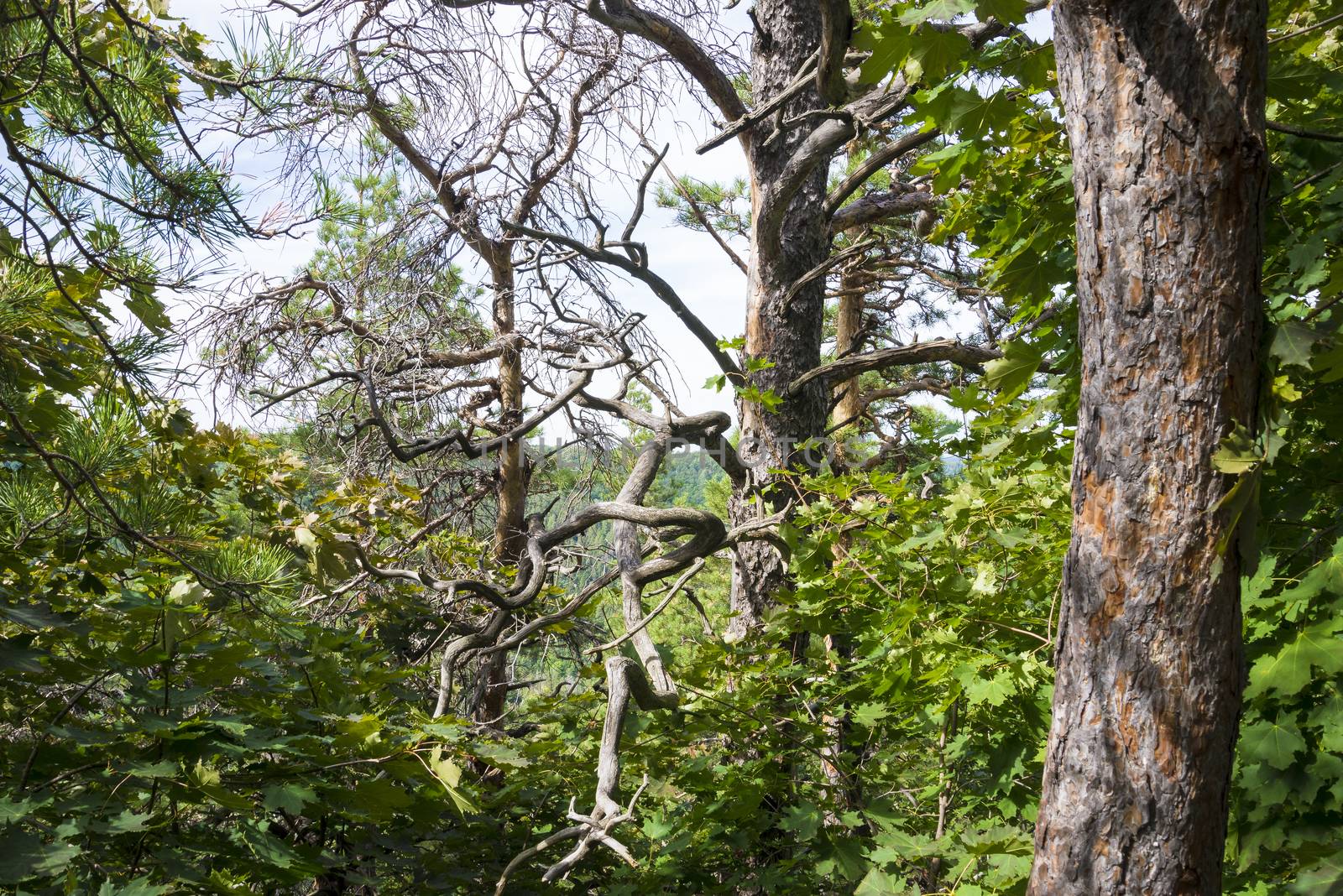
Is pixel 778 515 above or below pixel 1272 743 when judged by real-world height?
above

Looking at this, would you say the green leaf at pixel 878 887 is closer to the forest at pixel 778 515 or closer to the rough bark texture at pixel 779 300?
the forest at pixel 778 515

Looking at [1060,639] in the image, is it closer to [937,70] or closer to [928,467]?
[937,70]

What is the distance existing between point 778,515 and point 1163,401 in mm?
1767

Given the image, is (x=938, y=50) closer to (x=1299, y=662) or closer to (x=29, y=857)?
(x=1299, y=662)

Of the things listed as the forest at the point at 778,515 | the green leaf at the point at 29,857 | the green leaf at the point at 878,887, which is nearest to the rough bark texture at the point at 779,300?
the forest at the point at 778,515

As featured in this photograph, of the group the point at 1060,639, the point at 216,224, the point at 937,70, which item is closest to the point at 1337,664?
the point at 1060,639

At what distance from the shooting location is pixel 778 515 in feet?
10.7

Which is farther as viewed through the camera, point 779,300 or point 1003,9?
point 779,300

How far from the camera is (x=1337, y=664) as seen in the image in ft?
5.58

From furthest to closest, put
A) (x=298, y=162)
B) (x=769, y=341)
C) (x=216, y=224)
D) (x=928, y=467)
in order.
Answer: (x=769, y=341), (x=298, y=162), (x=928, y=467), (x=216, y=224)

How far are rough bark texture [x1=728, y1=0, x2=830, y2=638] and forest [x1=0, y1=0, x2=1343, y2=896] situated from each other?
2 centimetres

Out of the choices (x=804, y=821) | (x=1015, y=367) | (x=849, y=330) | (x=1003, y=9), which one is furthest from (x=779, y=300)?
(x=849, y=330)

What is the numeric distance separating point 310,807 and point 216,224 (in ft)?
5.06

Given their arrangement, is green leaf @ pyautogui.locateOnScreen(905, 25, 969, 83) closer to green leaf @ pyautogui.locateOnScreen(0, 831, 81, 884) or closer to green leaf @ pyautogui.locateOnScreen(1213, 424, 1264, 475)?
green leaf @ pyautogui.locateOnScreen(1213, 424, 1264, 475)
